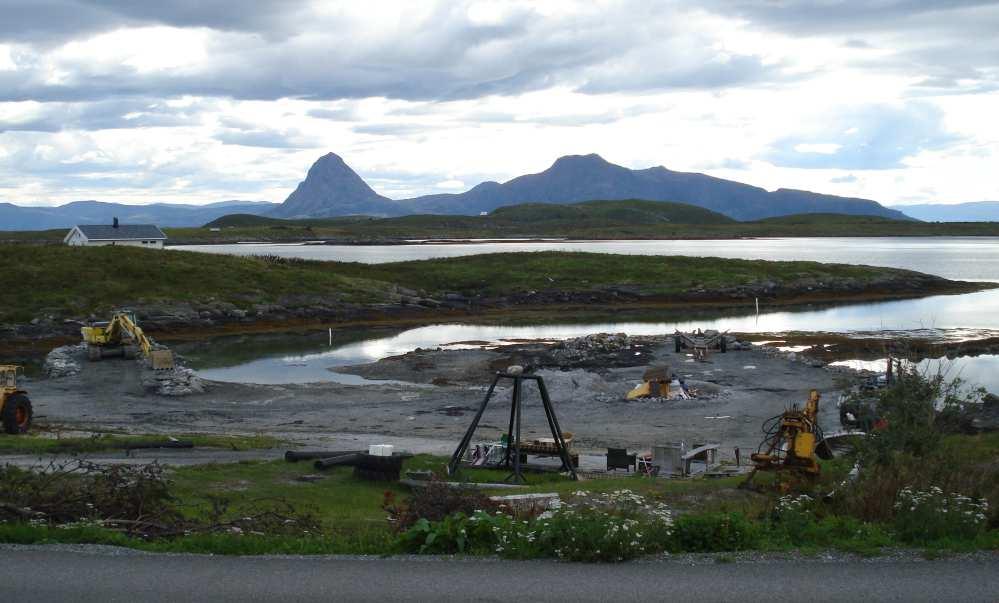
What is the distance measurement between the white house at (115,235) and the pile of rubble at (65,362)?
57701 millimetres

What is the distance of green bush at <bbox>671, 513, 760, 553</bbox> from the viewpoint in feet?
37.4

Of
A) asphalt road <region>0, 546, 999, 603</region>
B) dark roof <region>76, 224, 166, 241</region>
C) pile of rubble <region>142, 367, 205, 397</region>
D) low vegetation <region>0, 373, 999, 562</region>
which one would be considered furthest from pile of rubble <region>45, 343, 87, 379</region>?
dark roof <region>76, 224, 166, 241</region>

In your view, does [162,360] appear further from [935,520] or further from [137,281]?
[935,520]

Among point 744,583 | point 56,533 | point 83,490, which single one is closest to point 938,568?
point 744,583

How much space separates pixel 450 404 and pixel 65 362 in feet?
67.0

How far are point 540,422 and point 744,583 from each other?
23.2 metres

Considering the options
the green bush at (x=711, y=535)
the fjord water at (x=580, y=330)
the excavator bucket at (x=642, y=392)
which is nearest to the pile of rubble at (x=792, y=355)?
the fjord water at (x=580, y=330)

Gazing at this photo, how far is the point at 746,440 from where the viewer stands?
97.8ft

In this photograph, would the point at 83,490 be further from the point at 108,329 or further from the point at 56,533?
the point at 108,329

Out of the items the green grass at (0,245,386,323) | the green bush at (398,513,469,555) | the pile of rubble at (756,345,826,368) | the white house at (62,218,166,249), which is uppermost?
the white house at (62,218,166,249)

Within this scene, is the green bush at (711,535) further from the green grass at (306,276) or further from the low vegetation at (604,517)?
the green grass at (306,276)

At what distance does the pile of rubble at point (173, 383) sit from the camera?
39344 millimetres

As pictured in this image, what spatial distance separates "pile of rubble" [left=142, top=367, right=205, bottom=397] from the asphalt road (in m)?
29.0

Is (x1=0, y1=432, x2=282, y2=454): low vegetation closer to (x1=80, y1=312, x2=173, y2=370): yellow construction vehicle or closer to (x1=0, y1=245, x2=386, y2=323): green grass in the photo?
(x1=80, y1=312, x2=173, y2=370): yellow construction vehicle
